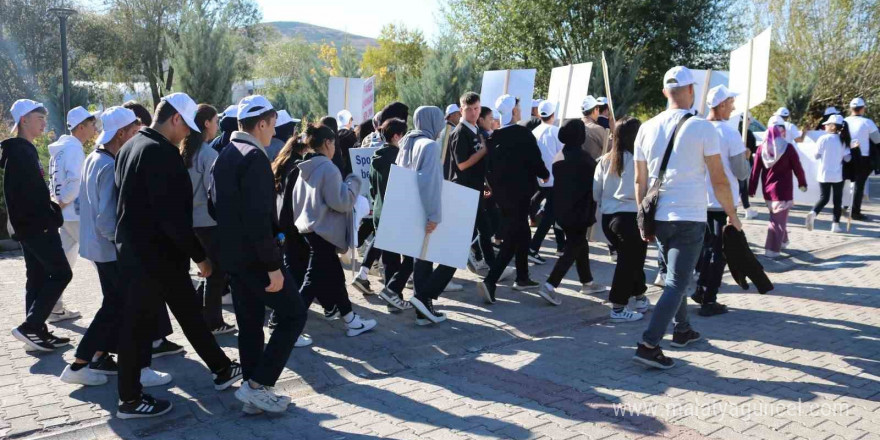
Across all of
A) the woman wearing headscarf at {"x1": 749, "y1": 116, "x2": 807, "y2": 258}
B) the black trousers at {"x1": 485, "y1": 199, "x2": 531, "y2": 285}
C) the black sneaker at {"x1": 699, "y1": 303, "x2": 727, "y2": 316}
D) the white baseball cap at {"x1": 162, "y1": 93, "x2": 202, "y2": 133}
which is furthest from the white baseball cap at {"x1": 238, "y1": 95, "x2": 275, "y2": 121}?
the woman wearing headscarf at {"x1": 749, "y1": 116, "x2": 807, "y2": 258}

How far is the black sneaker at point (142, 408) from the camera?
445cm

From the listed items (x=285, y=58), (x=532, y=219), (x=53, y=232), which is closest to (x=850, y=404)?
(x=53, y=232)

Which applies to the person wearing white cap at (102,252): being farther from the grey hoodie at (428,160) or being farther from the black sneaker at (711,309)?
the black sneaker at (711,309)

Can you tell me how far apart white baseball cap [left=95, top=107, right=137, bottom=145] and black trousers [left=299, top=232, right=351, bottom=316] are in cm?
162

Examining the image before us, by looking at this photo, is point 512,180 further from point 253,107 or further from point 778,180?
point 778,180

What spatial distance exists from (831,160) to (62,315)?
1084 centimetres

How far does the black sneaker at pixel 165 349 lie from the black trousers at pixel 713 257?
4685 mm

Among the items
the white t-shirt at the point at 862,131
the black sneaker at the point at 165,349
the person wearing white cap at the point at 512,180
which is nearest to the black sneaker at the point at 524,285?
the person wearing white cap at the point at 512,180

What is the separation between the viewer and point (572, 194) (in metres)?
6.99

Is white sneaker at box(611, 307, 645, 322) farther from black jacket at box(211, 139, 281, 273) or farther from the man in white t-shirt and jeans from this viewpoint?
black jacket at box(211, 139, 281, 273)

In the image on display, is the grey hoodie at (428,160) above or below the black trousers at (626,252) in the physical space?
above

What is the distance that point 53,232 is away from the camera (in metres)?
5.83

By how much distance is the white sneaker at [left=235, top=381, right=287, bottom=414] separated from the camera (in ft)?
14.7

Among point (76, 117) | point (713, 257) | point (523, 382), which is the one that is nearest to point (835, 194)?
point (713, 257)
